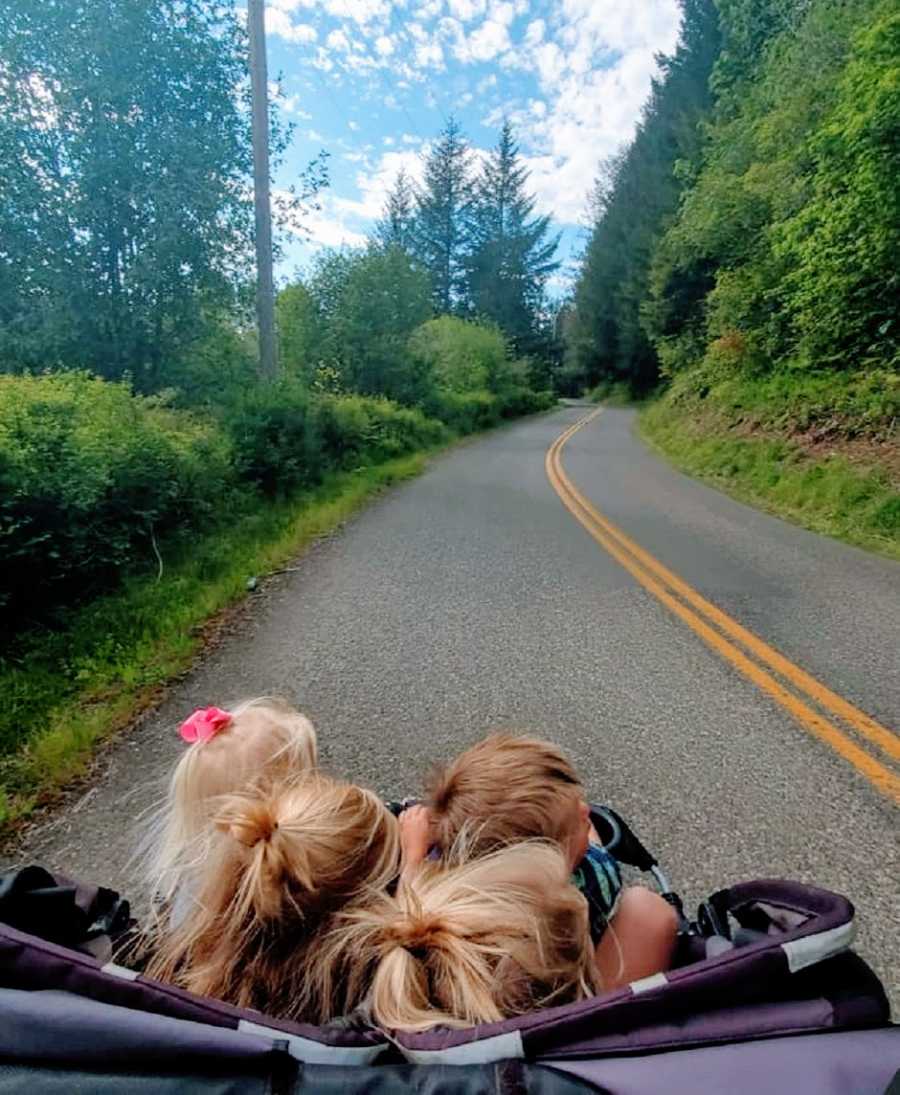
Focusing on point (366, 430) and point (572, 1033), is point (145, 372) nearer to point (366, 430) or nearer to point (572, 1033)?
point (366, 430)

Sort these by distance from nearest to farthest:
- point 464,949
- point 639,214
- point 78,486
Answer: point 464,949, point 78,486, point 639,214

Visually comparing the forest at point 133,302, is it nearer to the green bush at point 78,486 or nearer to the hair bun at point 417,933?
the green bush at point 78,486

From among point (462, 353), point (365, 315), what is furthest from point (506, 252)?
point (365, 315)

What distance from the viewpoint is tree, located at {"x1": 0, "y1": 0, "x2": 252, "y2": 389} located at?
1001 cm

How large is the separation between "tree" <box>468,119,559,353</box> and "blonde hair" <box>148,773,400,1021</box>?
1881 inches

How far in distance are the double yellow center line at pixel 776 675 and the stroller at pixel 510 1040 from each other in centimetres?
224

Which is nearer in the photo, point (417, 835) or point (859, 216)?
point (417, 835)

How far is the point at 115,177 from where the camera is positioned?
34.8 feet

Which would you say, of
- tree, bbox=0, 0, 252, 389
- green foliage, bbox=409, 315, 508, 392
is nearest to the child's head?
tree, bbox=0, 0, 252, 389

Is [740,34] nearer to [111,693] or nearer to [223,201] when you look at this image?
[223,201]

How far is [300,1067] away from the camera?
81 centimetres

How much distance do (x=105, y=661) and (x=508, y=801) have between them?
3.51 meters

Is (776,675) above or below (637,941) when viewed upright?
below

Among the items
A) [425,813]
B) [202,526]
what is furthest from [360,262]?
[425,813]
